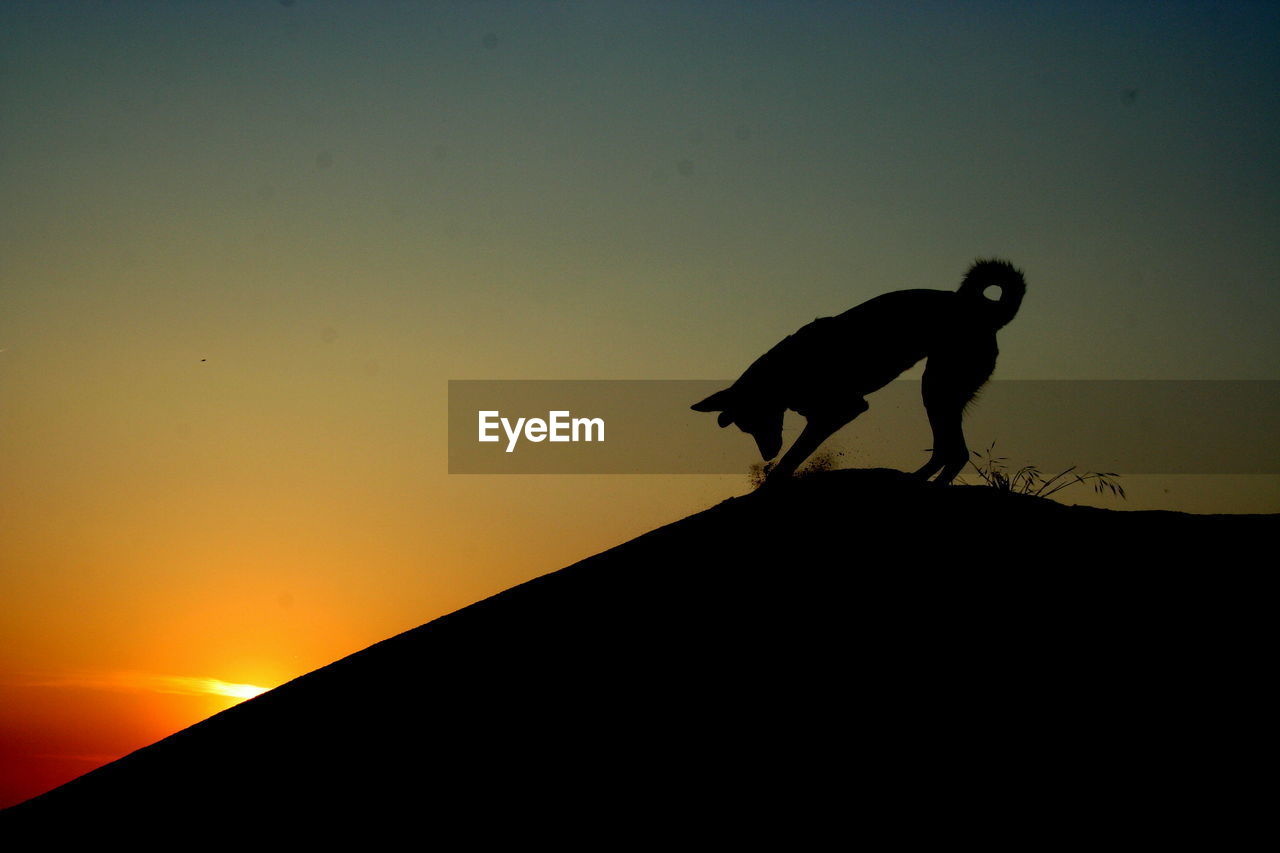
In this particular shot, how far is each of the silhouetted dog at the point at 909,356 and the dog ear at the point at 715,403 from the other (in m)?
0.55

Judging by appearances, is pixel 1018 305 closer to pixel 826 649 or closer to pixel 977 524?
pixel 977 524

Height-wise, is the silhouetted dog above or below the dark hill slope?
above

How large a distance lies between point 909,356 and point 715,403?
Result: 6.74 feet

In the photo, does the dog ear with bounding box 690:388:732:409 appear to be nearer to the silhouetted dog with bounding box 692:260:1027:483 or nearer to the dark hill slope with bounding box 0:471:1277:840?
the silhouetted dog with bounding box 692:260:1027:483

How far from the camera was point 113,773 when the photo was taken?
850cm

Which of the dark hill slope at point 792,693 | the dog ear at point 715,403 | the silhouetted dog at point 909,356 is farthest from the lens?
the dog ear at point 715,403

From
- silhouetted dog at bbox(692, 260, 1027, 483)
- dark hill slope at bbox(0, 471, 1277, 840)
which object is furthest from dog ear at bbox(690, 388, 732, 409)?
dark hill slope at bbox(0, 471, 1277, 840)

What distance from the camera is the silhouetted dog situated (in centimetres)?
975

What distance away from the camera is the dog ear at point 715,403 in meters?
10.6

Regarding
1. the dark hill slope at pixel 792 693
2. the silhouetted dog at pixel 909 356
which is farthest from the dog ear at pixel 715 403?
the dark hill slope at pixel 792 693

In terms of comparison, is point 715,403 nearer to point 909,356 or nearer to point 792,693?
point 909,356

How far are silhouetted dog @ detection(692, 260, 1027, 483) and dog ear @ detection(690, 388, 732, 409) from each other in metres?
0.55

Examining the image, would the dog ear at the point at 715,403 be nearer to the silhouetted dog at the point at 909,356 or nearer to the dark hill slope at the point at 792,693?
the silhouetted dog at the point at 909,356

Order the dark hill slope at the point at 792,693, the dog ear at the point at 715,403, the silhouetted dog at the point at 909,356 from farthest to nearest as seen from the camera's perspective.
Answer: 1. the dog ear at the point at 715,403
2. the silhouetted dog at the point at 909,356
3. the dark hill slope at the point at 792,693
